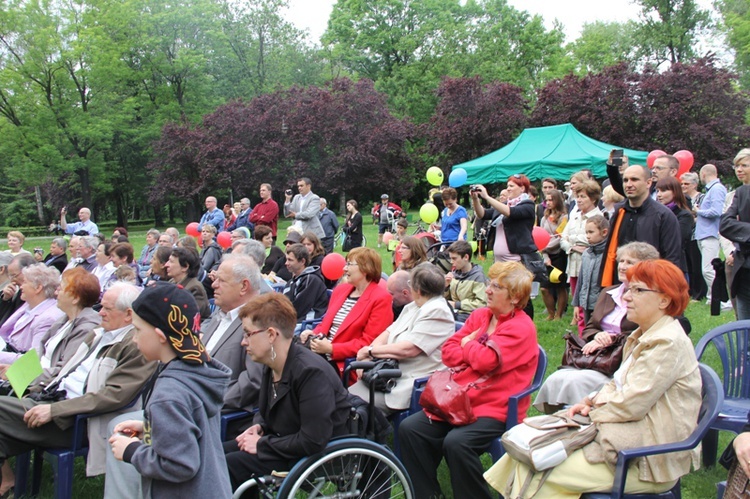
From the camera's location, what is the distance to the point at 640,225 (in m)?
4.50

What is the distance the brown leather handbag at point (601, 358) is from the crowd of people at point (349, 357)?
2 centimetres

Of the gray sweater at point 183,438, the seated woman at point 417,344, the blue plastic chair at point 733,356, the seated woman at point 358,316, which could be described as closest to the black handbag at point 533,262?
the seated woman at point 358,316

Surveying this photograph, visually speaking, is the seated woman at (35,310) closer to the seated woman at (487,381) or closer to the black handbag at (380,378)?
the black handbag at (380,378)

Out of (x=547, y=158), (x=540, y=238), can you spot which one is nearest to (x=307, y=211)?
(x=540, y=238)

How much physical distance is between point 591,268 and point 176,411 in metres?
4.21

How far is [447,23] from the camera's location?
42000 mm

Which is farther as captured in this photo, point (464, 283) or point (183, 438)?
point (464, 283)

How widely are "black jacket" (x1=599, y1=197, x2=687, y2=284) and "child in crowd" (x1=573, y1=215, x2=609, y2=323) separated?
558 mm

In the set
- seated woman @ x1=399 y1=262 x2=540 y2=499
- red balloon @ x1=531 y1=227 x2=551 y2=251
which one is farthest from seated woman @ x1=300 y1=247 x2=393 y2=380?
red balloon @ x1=531 y1=227 x2=551 y2=251

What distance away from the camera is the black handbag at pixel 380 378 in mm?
3679

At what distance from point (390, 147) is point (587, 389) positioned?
92.8 ft

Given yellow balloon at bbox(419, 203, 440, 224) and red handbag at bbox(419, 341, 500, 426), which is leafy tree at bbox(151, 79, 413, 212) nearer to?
yellow balloon at bbox(419, 203, 440, 224)

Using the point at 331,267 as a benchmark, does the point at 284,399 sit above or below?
below

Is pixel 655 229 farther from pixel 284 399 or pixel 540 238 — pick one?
pixel 540 238
